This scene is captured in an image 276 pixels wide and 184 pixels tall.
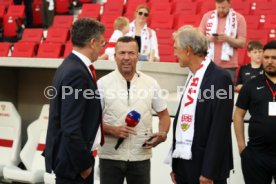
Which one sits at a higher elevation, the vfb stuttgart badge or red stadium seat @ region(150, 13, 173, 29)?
red stadium seat @ region(150, 13, 173, 29)

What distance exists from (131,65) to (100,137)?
0.67 m

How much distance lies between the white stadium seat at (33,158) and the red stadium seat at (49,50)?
2.35m

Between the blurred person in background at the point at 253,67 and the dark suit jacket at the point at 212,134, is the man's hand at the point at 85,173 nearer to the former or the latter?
the dark suit jacket at the point at 212,134

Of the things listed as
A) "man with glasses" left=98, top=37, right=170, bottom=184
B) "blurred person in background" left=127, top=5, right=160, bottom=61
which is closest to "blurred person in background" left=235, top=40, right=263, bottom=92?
"blurred person in background" left=127, top=5, right=160, bottom=61

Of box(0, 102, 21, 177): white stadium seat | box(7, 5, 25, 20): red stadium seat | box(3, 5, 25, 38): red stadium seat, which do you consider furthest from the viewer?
box(7, 5, 25, 20): red stadium seat

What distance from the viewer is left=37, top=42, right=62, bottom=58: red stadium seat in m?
9.28

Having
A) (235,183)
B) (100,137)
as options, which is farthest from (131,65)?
(235,183)

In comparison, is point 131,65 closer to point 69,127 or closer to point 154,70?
point 69,127

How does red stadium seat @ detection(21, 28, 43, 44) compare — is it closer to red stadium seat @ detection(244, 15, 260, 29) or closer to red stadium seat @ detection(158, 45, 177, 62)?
red stadium seat @ detection(158, 45, 177, 62)

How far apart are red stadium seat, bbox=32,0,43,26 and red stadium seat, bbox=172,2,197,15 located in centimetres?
361

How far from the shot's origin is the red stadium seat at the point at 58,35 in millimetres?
10336

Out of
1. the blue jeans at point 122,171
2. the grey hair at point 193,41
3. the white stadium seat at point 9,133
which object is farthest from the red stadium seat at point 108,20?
the grey hair at point 193,41

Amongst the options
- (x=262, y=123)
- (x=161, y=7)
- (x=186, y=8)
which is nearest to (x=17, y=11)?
(x=161, y=7)

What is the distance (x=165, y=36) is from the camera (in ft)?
30.3
